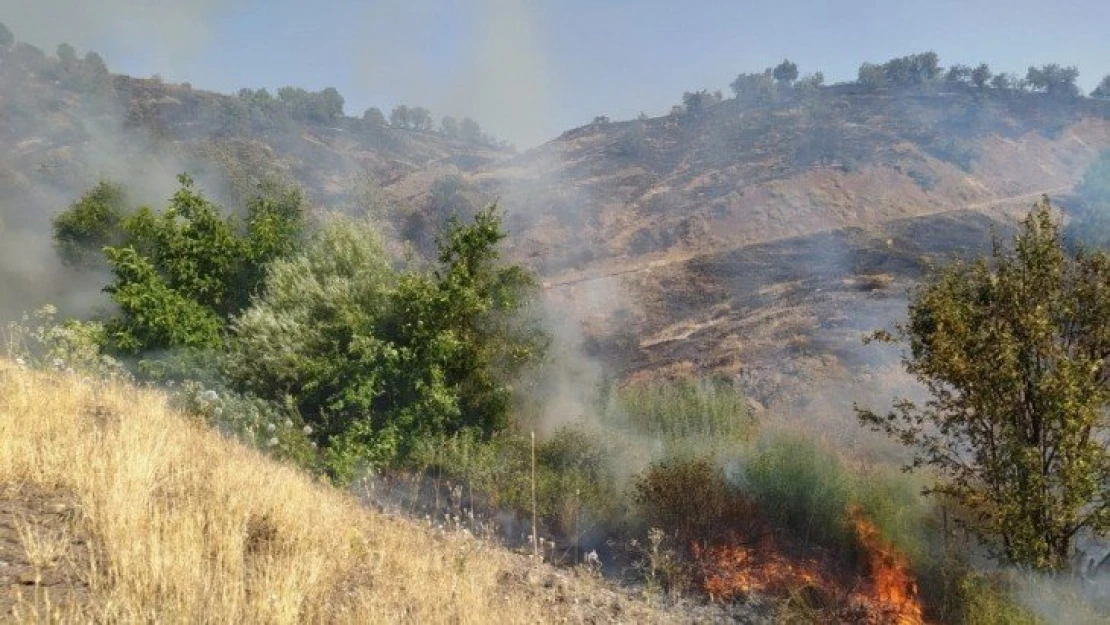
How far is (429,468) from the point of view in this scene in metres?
11.4

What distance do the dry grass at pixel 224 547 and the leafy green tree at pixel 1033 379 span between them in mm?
3533

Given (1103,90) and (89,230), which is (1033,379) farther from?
(1103,90)

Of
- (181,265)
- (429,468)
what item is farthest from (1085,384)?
(181,265)

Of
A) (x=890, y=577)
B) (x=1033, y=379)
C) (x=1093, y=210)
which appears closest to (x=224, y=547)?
(x=1033, y=379)

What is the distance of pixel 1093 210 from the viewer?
1136 inches

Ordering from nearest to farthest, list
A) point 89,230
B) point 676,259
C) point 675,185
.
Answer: point 89,230 < point 676,259 < point 675,185

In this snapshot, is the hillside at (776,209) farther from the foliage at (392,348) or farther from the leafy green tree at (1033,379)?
the leafy green tree at (1033,379)

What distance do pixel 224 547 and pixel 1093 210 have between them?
115 ft

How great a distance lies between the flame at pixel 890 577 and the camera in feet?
24.2

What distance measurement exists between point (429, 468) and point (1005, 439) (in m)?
8.04

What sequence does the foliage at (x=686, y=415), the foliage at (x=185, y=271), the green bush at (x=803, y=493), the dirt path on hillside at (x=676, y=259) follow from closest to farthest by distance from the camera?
1. the green bush at (x=803, y=493)
2. the foliage at (x=185, y=271)
3. the foliage at (x=686, y=415)
4. the dirt path on hillside at (x=676, y=259)

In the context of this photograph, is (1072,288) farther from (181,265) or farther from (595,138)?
(595,138)

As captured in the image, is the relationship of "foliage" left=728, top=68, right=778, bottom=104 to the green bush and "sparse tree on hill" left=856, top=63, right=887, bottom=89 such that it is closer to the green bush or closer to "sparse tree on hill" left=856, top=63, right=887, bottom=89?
"sparse tree on hill" left=856, top=63, right=887, bottom=89

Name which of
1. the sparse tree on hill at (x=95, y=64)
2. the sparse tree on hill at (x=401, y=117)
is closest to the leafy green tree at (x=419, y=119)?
the sparse tree on hill at (x=401, y=117)
